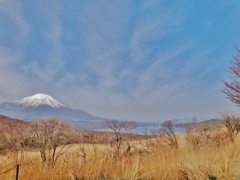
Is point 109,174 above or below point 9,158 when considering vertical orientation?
below

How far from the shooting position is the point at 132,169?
4520mm

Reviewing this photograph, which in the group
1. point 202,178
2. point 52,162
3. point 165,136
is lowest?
point 202,178

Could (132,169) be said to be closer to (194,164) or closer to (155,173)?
(155,173)

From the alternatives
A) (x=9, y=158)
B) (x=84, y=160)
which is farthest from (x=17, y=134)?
(x=84, y=160)

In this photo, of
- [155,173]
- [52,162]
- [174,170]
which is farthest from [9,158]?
[174,170]

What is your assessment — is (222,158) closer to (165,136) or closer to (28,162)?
(165,136)

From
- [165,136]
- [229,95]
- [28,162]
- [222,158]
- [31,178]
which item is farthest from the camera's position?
[229,95]

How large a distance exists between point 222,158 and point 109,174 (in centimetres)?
295

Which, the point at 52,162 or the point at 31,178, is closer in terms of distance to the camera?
the point at 31,178

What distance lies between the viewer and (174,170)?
16.1 feet

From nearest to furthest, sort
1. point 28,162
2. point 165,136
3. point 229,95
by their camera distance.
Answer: point 28,162, point 165,136, point 229,95

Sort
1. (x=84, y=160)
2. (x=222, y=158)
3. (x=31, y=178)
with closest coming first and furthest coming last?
(x=31, y=178), (x=84, y=160), (x=222, y=158)

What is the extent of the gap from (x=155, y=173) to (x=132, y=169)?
533 millimetres

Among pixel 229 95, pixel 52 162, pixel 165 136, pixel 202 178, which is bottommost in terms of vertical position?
pixel 202 178
